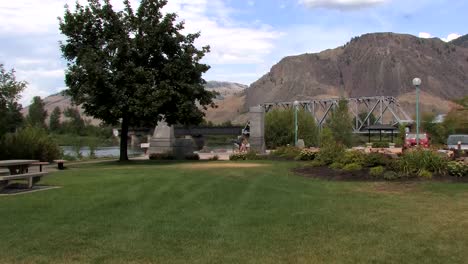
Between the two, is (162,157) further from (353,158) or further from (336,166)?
(353,158)

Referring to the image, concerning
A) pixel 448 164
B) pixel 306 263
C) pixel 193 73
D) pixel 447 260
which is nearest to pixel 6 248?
pixel 306 263

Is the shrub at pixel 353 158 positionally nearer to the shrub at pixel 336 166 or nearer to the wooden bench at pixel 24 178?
the shrub at pixel 336 166

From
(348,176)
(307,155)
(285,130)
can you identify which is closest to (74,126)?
(285,130)

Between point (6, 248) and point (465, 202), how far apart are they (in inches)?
327

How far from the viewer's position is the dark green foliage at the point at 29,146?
2578 cm

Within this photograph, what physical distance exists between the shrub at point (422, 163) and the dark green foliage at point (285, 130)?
3763cm

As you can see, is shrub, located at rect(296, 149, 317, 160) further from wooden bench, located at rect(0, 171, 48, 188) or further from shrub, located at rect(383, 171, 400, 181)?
wooden bench, located at rect(0, 171, 48, 188)

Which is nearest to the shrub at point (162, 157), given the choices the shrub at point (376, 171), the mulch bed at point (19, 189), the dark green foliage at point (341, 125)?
the mulch bed at point (19, 189)

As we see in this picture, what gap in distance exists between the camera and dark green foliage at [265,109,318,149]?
182 feet

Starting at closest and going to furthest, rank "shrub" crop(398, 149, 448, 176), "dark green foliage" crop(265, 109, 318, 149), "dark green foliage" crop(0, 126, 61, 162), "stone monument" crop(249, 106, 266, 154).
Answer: "shrub" crop(398, 149, 448, 176) → "dark green foliage" crop(0, 126, 61, 162) → "stone monument" crop(249, 106, 266, 154) → "dark green foliage" crop(265, 109, 318, 149)

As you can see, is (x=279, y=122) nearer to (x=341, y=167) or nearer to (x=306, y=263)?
(x=341, y=167)

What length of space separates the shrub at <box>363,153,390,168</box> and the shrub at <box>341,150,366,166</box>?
124 mm

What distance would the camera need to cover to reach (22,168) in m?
15.9

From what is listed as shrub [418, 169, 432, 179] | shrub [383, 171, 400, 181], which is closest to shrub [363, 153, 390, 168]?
shrub [383, 171, 400, 181]
